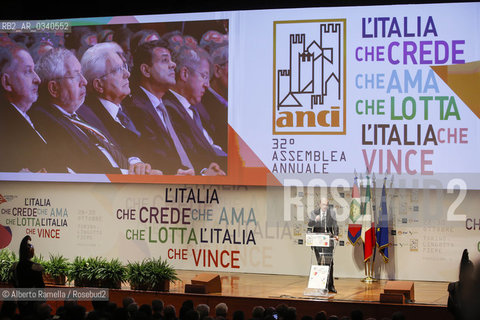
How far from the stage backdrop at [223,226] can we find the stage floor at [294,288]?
1.12 feet

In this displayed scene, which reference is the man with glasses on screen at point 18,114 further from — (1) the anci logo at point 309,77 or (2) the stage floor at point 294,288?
(1) the anci logo at point 309,77

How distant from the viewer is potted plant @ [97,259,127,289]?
9422 millimetres

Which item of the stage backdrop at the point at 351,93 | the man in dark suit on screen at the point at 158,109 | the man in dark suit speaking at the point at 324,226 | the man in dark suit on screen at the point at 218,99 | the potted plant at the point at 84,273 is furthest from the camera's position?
the man in dark suit on screen at the point at 158,109

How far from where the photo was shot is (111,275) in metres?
9.45

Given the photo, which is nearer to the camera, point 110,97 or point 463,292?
point 463,292

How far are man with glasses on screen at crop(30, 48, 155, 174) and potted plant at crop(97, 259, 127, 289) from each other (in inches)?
118

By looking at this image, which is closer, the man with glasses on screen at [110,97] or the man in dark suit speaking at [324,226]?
the man in dark suit speaking at [324,226]

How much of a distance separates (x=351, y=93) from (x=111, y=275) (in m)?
4.93

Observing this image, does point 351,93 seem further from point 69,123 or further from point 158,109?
point 69,123

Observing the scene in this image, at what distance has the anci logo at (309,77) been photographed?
1147 centimetres

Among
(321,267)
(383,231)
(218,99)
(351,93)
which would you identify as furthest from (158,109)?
(383,231)

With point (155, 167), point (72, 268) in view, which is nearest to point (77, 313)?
point (72, 268)

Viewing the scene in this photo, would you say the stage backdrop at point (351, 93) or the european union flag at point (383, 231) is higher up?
the stage backdrop at point (351, 93)

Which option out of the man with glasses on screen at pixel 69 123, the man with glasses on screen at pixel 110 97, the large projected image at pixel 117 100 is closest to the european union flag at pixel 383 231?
the large projected image at pixel 117 100
